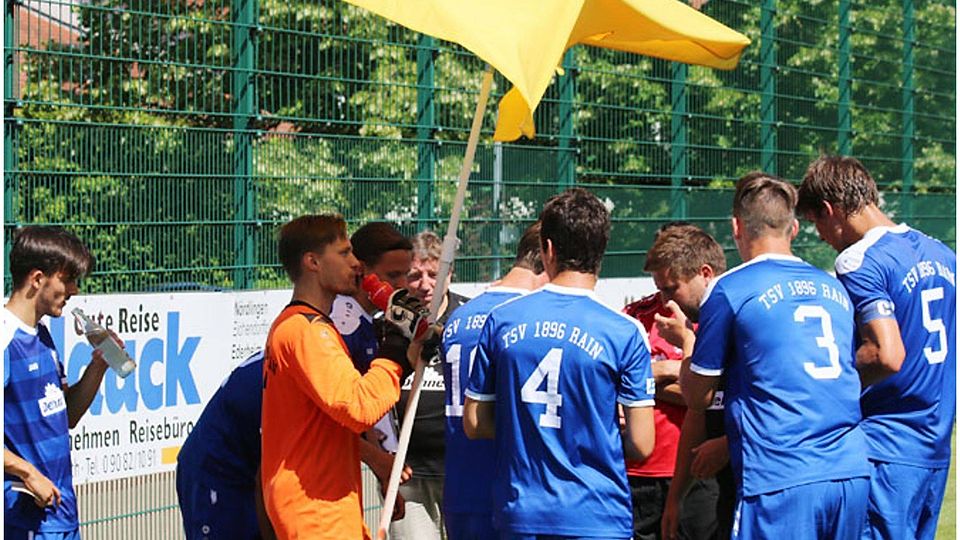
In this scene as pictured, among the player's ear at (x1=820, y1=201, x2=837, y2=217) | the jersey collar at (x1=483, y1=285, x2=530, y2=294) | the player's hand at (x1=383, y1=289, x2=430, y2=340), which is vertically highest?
the player's ear at (x1=820, y1=201, x2=837, y2=217)

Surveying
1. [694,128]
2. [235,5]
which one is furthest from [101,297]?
[694,128]

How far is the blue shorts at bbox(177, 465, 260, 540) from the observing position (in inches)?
222

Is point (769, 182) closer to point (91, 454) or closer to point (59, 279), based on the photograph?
point (59, 279)

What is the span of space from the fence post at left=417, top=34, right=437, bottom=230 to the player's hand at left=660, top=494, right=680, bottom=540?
4298mm

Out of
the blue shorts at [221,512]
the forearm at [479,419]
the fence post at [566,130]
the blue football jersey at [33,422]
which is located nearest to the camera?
the forearm at [479,419]

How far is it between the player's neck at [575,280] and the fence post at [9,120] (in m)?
3.80

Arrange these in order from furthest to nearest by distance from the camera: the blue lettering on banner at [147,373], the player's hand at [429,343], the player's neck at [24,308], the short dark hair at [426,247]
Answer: the blue lettering on banner at [147,373]
the short dark hair at [426,247]
the player's neck at [24,308]
the player's hand at [429,343]

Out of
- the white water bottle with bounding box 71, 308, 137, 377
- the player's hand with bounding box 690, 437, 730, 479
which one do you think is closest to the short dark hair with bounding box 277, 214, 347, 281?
the white water bottle with bounding box 71, 308, 137, 377

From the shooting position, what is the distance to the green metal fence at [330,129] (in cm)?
790

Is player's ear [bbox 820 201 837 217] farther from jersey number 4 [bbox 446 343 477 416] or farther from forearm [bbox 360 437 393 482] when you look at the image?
forearm [bbox 360 437 393 482]

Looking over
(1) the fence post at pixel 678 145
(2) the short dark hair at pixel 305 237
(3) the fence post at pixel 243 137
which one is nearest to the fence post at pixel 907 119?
Answer: (1) the fence post at pixel 678 145

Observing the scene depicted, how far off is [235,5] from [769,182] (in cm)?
464

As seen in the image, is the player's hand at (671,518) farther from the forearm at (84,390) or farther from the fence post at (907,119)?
the fence post at (907,119)

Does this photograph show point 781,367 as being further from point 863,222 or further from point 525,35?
point 525,35
